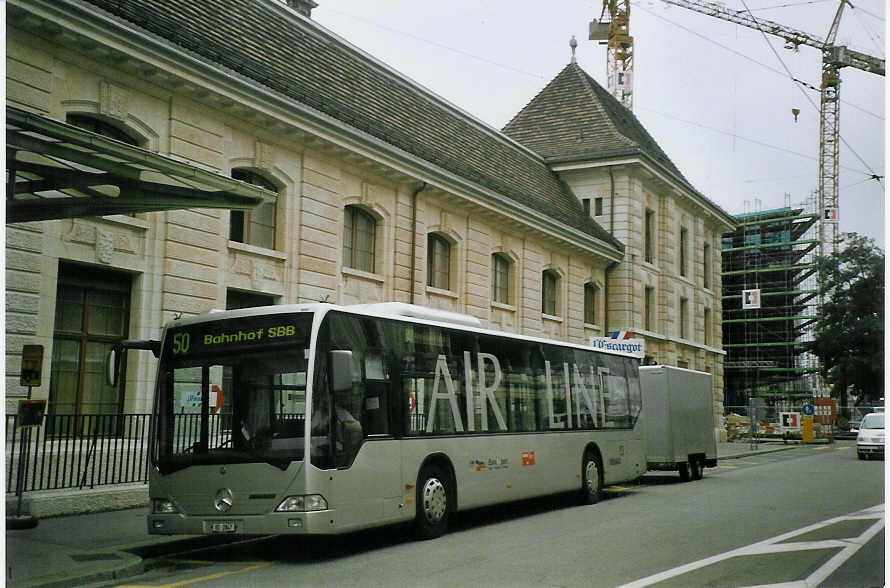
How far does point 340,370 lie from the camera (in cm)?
1098

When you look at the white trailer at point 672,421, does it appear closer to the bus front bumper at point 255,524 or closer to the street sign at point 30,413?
the bus front bumper at point 255,524

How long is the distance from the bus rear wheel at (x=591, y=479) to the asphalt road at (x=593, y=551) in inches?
12.1

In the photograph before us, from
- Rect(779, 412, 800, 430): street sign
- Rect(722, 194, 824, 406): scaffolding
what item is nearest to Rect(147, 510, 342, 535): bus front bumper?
Rect(722, 194, 824, 406): scaffolding

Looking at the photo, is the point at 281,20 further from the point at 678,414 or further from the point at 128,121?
the point at 678,414

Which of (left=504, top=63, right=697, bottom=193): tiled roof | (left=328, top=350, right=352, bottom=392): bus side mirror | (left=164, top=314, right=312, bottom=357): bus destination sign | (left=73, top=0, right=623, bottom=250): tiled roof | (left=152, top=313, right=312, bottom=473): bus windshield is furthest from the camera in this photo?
(left=504, top=63, right=697, bottom=193): tiled roof

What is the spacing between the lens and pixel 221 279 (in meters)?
19.7

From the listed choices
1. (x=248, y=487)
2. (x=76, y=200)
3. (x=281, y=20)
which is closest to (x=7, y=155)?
(x=76, y=200)

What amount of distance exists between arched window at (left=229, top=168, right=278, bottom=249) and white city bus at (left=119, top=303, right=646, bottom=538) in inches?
304

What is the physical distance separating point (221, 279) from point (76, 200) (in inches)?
313

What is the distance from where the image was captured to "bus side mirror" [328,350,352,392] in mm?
10914

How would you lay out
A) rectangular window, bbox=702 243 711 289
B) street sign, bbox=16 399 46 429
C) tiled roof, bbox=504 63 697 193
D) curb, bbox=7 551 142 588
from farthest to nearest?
rectangular window, bbox=702 243 711 289, tiled roof, bbox=504 63 697 193, street sign, bbox=16 399 46 429, curb, bbox=7 551 142 588

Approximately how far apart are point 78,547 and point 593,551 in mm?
6092

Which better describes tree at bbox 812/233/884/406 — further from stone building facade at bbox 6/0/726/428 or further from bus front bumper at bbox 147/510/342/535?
stone building facade at bbox 6/0/726/428

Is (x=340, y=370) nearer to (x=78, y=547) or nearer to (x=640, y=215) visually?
(x=78, y=547)
